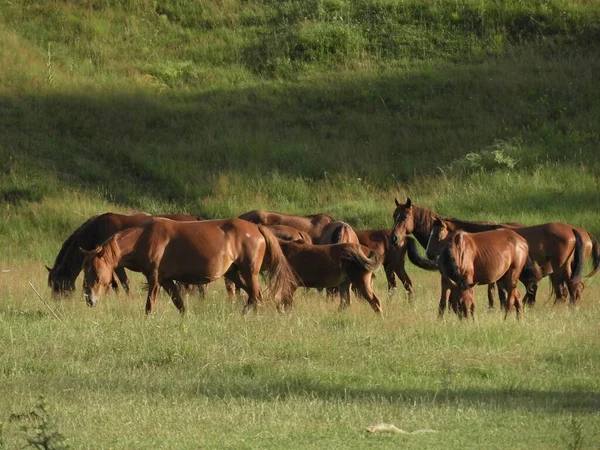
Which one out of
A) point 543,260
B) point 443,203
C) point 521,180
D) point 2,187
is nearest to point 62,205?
point 2,187

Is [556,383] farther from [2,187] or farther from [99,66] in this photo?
[99,66]

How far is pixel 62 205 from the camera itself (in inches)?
980

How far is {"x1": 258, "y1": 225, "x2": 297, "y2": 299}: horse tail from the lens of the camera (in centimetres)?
1509

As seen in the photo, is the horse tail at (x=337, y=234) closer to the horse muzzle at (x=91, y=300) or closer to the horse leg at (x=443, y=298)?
the horse leg at (x=443, y=298)

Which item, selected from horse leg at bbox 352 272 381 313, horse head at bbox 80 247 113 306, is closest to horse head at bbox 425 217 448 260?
horse leg at bbox 352 272 381 313

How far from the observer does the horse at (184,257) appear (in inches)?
575

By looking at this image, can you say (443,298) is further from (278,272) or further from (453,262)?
(278,272)

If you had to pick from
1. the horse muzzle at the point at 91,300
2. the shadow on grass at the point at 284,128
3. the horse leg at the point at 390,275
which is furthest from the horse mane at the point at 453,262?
the shadow on grass at the point at 284,128

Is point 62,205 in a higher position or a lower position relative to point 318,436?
lower

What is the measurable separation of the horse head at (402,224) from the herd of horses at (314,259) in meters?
0.01

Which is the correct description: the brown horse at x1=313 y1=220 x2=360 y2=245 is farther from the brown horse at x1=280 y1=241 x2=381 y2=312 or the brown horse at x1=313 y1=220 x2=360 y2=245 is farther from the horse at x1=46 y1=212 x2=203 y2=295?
the horse at x1=46 y1=212 x2=203 y2=295

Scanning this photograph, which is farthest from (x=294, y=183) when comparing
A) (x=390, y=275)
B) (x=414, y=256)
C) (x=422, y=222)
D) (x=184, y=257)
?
(x=184, y=257)

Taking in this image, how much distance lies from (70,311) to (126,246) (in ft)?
3.45

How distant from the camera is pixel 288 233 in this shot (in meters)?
17.3
